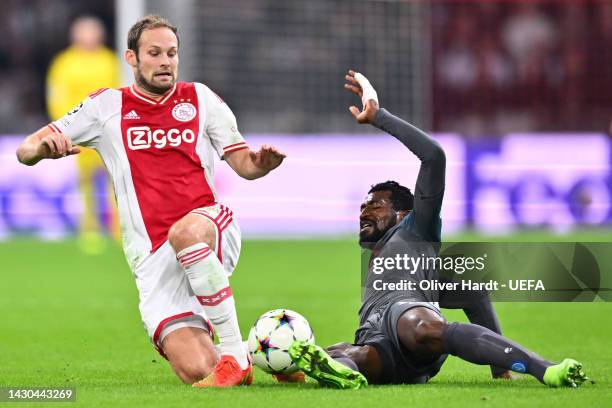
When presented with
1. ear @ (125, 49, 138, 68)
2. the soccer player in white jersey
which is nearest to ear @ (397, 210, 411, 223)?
the soccer player in white jersey

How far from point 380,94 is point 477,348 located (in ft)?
44.5

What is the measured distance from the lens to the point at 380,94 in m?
18.7

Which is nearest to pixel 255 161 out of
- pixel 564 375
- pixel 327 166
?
pixel 564 375

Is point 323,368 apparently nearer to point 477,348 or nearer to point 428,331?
point 428,331

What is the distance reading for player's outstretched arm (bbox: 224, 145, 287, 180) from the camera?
5.87m

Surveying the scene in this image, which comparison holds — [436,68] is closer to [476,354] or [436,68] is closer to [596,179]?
[596,179]

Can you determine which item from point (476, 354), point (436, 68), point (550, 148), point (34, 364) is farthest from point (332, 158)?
point (476, 354)

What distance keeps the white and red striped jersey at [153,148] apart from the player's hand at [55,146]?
1.13 feet

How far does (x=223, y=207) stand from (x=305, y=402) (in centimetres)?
136

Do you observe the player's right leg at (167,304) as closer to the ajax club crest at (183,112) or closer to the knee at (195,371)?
the knee at (195,371)

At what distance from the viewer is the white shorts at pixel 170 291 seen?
6.15m

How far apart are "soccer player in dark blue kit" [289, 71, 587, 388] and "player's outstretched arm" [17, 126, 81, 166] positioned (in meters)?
1.34

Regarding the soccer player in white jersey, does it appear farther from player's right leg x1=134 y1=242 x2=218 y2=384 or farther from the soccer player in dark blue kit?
the soccer player in dark blue kit

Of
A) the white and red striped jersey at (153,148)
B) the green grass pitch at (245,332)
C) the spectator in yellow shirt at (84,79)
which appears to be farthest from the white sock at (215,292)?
the spectator in yellow shirt at (84,79)
